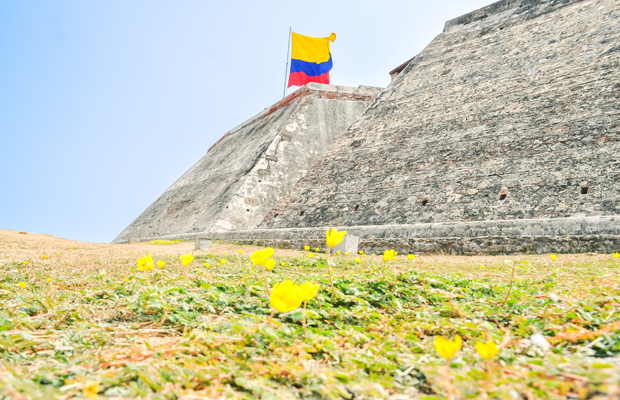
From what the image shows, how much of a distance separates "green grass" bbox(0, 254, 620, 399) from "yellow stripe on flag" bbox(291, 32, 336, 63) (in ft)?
52.3

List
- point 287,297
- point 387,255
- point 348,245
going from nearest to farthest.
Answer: point 287,297 → point 387,255 → point 348,245

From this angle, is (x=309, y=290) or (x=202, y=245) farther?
(x=202, y=245)

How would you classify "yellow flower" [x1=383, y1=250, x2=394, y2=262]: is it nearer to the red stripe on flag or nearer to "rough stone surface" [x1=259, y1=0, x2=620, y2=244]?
"rough stone surface" [x1=259, y1=0, x2=620, y2=244]

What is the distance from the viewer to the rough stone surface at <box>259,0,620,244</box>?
5570 millimetres

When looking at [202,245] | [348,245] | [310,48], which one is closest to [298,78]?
[310,48]

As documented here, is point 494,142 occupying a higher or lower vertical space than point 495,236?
higher

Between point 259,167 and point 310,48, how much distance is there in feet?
27.7

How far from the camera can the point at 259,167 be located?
436 inches

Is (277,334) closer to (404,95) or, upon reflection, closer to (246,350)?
(246,350)

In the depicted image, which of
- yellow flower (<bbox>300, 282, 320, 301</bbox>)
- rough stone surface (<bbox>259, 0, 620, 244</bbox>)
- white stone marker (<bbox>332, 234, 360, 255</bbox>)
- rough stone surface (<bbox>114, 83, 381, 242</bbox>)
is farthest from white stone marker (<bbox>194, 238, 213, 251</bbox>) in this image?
yellow flower (<bbox>300, 282, 320, 301</bbox>)

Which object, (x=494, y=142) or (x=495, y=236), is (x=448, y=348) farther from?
(x=494, y=142)

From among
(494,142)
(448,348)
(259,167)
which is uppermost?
(259,167)

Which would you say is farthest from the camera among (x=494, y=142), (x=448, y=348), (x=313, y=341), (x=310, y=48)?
(x=310, y=48)

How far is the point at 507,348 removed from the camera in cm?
142
